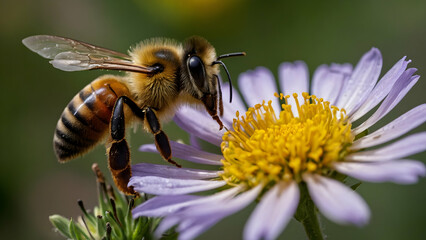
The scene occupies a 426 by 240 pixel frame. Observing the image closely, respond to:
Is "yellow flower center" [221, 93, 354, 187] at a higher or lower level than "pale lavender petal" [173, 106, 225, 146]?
lower

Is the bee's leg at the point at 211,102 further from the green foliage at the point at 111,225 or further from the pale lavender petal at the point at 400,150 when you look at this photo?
the pale lavender petal at the point at 400,150

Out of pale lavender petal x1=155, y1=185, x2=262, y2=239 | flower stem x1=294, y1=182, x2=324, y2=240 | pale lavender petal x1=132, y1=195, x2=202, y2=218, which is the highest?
pale lavender petal x1=132, y1=195, x2=202, y2=218

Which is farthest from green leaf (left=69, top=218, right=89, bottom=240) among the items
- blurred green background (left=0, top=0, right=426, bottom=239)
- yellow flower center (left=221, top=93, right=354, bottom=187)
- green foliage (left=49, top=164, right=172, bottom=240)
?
blurred green background (left=0, top=0, right=426, bottom=239)

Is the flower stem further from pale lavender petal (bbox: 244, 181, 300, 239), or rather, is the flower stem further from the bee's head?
the bee's head

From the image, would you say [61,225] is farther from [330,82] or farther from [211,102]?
[330,82]

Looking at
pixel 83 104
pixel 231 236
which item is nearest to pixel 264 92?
pixel 83 104

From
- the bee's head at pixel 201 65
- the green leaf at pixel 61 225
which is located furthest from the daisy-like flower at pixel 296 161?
the green leaf at pixel 61 225
